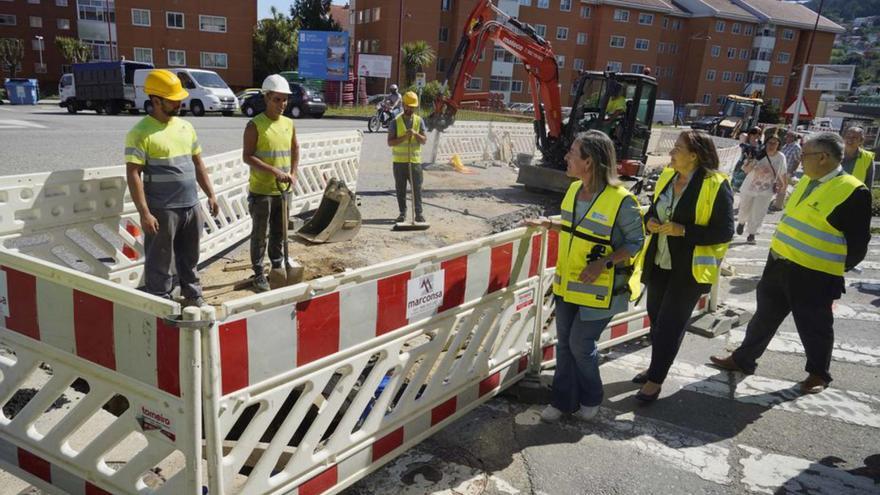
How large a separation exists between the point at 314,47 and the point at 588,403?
121 feet

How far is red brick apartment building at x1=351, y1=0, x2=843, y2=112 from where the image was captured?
51.9 metres

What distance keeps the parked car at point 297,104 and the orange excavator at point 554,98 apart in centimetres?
1702

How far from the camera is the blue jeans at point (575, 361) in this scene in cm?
351

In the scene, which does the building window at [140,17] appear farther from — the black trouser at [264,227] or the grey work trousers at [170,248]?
the grey work trousers at [170,248]

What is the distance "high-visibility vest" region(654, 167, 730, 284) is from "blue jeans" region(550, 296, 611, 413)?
0.78m

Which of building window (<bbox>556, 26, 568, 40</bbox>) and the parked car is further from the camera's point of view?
building window (<bbox>556, 26, 568, 40</bbox>)

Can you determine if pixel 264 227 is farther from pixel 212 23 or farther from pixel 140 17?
pixel 140 17

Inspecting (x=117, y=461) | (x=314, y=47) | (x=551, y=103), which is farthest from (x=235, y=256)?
(x=314, y=47)

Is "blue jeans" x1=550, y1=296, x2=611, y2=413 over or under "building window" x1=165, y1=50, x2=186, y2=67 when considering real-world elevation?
under

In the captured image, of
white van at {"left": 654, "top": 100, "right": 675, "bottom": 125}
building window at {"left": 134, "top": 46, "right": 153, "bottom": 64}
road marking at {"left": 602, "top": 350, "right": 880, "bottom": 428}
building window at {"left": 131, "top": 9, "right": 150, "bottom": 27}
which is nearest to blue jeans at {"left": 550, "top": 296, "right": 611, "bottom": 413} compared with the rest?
road marking at {"left": 602, "top": 350, "right": 880, "bottom": 428}

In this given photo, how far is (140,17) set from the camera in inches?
1687

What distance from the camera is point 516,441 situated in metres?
3.48

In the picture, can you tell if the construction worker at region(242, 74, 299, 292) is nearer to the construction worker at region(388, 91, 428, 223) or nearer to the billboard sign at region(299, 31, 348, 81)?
the construction worker at region(388, 91, 428, 223)

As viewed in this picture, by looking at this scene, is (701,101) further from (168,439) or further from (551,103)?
(168,439)
